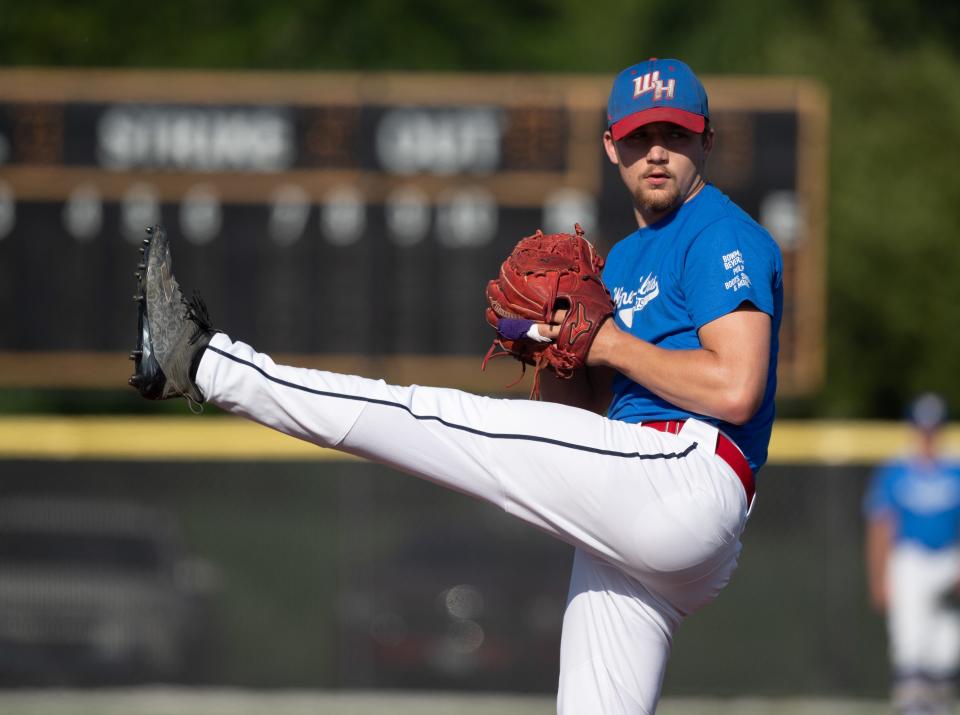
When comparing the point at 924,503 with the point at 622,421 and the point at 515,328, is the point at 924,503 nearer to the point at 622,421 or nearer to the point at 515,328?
the point at 622,421

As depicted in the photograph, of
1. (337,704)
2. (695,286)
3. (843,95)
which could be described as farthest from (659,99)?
(843,95)

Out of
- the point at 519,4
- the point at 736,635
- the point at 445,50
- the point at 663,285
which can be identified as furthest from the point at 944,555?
the point at 519,4

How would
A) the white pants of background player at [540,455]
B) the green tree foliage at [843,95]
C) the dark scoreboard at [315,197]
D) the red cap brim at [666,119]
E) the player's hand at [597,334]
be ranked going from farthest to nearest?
the green tree foliage at [843,95], the dark scoreboard at [315,197], the red cap brim at [666,119], the player's hand at [597,334], the white pants of background player at [540,455]

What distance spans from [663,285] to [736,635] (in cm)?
567

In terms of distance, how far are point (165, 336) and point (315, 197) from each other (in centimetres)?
561

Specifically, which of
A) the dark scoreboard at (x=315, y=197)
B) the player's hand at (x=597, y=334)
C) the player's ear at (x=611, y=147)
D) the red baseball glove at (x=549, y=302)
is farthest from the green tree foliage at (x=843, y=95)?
the player's hand at (x=597, y=334)

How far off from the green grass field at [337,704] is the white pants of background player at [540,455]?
5106 millimetres

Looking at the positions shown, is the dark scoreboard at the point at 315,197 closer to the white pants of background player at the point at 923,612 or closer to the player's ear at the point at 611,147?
the white pants of background player at the point at 923,612

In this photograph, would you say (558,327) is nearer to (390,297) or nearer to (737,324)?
(737,324)

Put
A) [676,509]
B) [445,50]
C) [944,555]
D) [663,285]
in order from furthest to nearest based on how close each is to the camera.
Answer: [445,50]
[944,555]
[663,285]
[676,509]

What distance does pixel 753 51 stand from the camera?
17.7 m

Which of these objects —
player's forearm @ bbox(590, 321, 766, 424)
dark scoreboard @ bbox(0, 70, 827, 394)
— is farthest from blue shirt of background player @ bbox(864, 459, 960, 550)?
player's forearm @ bbox(590, 321, 766, 424)

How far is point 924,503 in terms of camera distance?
25.9 ft

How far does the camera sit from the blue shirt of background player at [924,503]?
7.87m
